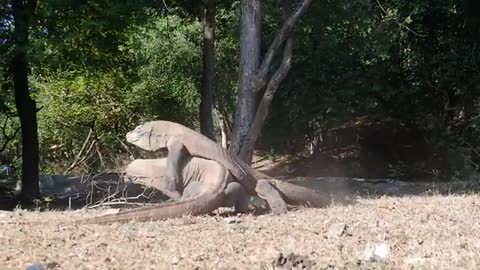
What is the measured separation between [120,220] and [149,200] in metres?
3.72

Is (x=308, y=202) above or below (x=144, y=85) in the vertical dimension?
below

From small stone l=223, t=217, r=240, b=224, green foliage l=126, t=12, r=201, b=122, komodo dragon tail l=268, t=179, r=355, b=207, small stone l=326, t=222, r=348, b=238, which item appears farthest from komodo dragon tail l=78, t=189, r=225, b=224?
green foliage l=126, t=12, r=201, b=122

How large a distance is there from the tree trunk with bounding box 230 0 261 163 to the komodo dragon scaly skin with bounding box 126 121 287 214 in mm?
2825

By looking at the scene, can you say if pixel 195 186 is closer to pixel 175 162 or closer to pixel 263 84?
pixel 175 162

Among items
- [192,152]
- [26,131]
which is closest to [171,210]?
[192,152]

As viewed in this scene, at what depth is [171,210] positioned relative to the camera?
884 cm

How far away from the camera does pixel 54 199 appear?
45.4ft

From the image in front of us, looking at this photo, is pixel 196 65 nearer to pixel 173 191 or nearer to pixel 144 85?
pixel 144 85

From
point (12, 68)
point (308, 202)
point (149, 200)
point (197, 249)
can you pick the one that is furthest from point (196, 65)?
point (197, 249)

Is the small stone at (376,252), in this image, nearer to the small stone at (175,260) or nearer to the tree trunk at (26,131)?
the small stone at (175,260)

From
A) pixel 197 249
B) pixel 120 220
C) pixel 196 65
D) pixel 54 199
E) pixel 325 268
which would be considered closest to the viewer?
pixel 325 268

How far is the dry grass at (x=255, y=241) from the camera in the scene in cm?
630

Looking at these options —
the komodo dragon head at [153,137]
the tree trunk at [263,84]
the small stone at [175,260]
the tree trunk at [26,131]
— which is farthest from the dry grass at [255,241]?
the tree trunk at [26,131]

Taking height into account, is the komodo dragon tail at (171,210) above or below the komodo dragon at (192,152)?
below
